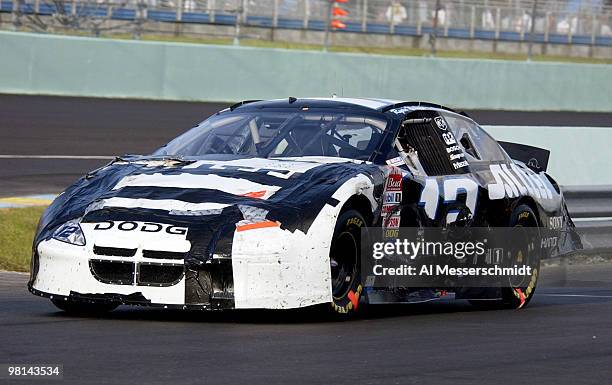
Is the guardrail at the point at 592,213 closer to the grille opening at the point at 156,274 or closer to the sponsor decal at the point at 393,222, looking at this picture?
the sponsor decal at the point at 393,222

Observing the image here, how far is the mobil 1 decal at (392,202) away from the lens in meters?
8.16

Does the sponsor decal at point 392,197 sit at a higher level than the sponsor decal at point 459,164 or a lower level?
lower

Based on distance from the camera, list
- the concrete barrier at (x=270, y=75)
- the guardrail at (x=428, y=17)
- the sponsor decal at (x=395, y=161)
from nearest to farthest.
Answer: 1. the sponsor decal at (x=395, y=161)
2. the concrete barrier at (x=270, y=75)
3. the guardrail at (x=428, y=17)

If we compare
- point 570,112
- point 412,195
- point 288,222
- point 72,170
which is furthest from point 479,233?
point 570,112

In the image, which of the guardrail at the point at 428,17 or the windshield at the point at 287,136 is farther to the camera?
the guardrail at the point at 428,17

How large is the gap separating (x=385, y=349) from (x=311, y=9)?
29.3 meters

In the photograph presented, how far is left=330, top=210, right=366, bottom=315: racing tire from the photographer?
767cm

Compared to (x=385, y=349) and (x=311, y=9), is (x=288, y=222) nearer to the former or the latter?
(x=385, y=349)

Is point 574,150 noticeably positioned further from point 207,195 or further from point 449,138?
point 207,195

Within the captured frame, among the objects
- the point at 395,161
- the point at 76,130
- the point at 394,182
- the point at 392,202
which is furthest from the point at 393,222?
the point at 76,130

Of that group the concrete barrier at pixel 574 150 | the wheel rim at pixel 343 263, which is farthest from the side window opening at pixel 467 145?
the concrete barrier at pixel 574 150

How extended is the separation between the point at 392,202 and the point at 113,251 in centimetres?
187

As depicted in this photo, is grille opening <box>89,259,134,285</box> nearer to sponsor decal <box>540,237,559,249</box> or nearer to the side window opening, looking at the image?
the side window opening

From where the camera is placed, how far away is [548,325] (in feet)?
26.5
